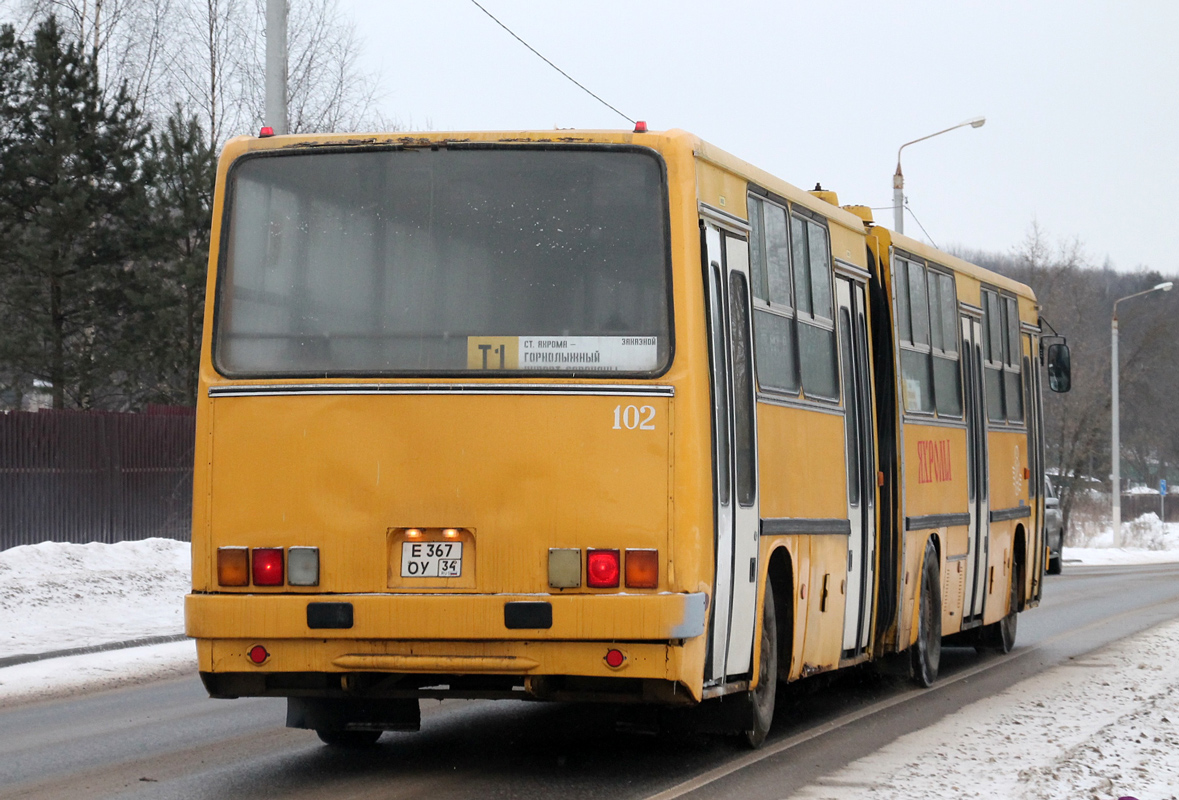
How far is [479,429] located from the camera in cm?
802

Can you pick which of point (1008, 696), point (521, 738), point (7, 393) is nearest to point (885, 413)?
point (1008, 696)

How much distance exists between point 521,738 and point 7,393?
2539 centimetres

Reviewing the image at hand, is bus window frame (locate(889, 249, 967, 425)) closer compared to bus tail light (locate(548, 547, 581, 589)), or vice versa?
bus tail light (locate(548, 547, 581, 589))

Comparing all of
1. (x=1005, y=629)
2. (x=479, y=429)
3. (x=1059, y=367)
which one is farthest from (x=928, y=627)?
(x=479, y=429)

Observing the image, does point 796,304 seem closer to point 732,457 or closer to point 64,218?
point 732,457

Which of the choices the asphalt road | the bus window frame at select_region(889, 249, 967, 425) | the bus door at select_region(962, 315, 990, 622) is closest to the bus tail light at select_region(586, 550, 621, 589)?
the asphalt road

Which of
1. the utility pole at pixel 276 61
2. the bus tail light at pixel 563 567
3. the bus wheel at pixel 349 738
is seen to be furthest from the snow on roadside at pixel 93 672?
the bus tail light at pixel 563 567

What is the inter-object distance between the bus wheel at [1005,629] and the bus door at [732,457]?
8003 millimetres

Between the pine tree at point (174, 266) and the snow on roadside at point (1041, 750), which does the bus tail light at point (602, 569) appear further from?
the pine tree at point (174, 266)

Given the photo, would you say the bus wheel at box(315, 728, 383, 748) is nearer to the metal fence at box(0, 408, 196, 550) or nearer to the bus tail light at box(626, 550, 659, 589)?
the bus tail light at box(626, 550, 659, 589)

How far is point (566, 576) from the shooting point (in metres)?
7.82

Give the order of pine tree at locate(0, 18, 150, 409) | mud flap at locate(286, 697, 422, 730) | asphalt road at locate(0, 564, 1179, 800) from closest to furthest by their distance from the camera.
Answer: asphalt road at locate(0, 564, 1179, 800) < mud flap at locate(286, 697, 422, 730) < pine tree at locate(0, 18, 150, 409)

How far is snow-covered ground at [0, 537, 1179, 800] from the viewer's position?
8.37 metres

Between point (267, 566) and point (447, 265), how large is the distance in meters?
1.66
